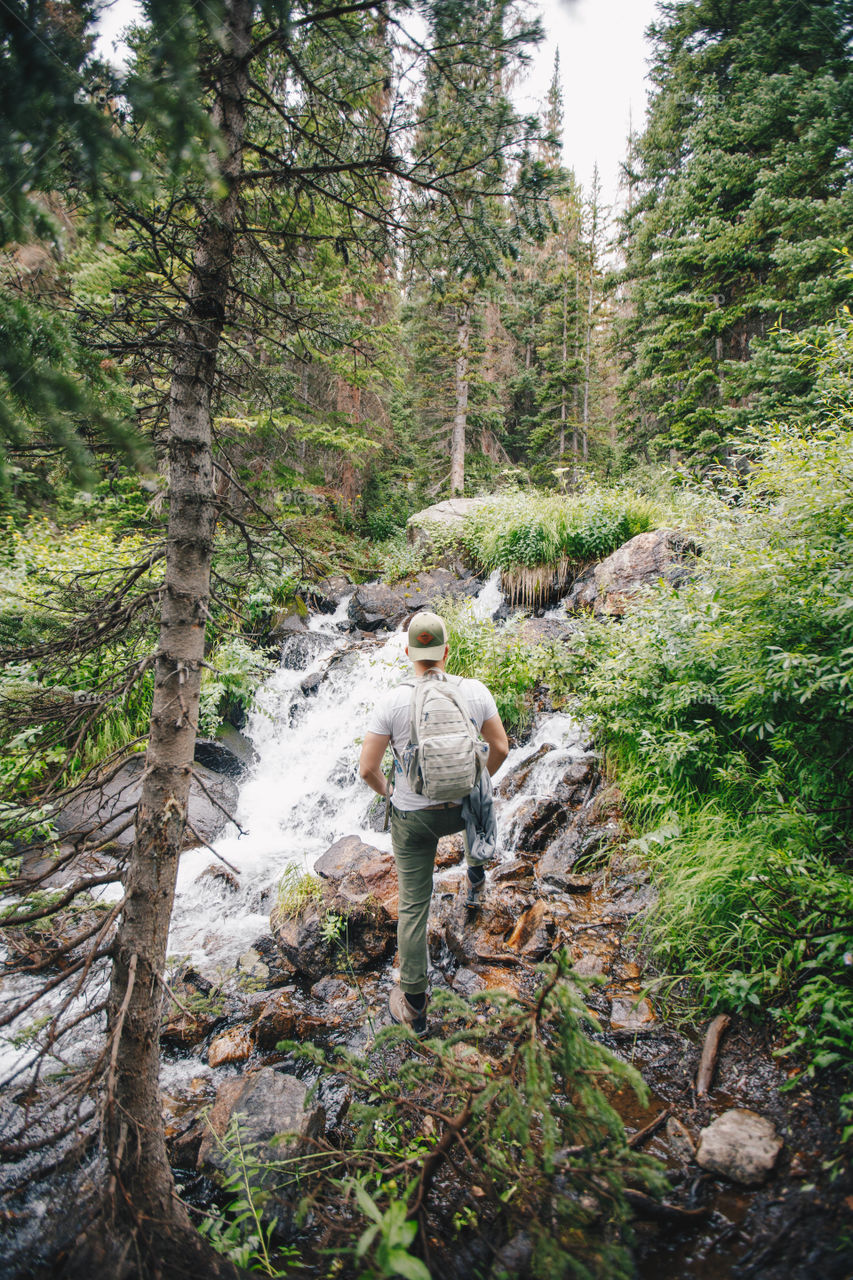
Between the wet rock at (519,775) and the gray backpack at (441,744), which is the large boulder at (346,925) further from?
the gray backpack at (441,744)

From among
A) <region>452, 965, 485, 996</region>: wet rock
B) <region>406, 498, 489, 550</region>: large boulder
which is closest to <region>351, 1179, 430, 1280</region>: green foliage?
<region>452, 965, 485, 996</region>: wet rock

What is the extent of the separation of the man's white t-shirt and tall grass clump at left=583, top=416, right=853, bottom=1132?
1.85 metres

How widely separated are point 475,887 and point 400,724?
6.65 ft

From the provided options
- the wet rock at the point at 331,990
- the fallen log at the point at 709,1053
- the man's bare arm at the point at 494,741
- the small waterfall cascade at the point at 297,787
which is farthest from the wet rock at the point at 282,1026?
the fallen log at the point at 709,1053

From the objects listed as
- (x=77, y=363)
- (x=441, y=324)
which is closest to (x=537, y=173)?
(x=77, y=363)

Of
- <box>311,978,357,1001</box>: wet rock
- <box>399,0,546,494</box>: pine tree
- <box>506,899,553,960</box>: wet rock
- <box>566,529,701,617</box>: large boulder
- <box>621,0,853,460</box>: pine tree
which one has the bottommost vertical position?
<box>311,978,357,1001</box>: wet rock

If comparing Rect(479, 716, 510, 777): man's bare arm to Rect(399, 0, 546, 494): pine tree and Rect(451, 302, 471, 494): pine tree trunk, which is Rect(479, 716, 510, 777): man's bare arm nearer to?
Rect(399, 0, 546, 494): pine tree

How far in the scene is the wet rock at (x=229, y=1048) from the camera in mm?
3355

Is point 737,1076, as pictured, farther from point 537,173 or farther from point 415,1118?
point 537,173

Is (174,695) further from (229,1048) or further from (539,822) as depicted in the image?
(539,822)

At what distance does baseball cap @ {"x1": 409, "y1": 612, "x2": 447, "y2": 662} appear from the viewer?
9.59ft

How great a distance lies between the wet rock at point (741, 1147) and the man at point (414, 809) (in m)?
1.56

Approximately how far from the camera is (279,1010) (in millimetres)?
3527

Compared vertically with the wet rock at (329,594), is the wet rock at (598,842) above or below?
below
